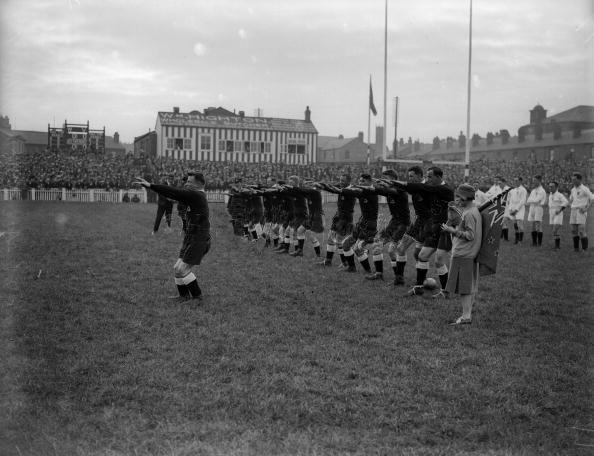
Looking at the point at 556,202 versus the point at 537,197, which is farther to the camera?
the point at 537,197

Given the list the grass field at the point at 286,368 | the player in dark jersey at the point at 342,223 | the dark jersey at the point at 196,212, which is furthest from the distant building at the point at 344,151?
the dark jersey at the point at 196,212

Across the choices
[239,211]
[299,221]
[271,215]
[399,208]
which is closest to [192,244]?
[399,208]

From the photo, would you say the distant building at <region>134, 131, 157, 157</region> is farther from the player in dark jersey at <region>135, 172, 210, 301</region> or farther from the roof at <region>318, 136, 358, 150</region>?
the player in dark jersey at <region>135, 172, 210, 301</region>

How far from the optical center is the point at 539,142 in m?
73.7

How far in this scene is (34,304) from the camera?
28.1 ft

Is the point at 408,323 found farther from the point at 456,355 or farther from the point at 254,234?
the point at 254,234

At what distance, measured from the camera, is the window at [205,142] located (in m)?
55.9

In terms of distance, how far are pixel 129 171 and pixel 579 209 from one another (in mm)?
32818

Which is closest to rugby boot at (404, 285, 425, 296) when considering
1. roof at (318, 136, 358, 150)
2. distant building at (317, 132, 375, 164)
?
distant building at (317, 132, 375, 164)

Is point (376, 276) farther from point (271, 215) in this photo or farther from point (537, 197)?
point (537, 197)

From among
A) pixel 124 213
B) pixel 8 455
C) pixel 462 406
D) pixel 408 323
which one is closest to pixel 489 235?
pixel 408 323

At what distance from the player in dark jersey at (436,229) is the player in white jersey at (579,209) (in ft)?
26.9

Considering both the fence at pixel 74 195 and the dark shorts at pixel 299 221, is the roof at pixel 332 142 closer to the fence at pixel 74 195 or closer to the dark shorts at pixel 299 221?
the fence at pixel 74 195

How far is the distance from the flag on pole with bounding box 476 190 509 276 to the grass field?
2.72 feet
